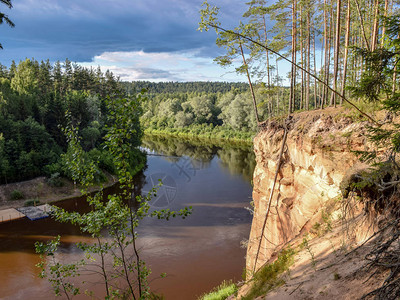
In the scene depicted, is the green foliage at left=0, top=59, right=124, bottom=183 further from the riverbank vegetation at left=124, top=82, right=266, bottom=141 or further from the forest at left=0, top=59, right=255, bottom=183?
the riverbank vegetation at left=124, top=82, right=266, bottom=141

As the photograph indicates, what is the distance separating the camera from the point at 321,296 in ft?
18.3

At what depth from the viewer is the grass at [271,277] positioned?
754 centimetres

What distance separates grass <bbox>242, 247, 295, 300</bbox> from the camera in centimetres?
754

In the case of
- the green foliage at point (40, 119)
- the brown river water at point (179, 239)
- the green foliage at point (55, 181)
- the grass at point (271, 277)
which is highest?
the green foliage at point (40, 119)

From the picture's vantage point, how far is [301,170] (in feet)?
36.0

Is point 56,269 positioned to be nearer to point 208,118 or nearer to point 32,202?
point 32,202

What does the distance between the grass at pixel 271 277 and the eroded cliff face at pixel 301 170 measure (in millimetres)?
1840

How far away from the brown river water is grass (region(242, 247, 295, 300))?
271cm

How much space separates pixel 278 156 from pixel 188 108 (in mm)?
68277

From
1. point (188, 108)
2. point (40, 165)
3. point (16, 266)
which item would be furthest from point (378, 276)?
point (188, 108)

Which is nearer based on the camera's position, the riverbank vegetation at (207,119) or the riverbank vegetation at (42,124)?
the riverbank vegetation at (42,124)

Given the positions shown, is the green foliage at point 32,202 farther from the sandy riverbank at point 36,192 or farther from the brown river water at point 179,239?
the brown river water at point 179,239

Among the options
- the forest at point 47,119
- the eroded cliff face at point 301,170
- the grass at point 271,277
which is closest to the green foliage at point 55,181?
the forest at point 47,119

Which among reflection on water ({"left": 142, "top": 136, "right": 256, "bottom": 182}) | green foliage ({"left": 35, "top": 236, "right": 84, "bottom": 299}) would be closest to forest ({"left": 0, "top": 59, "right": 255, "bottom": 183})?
reflection on water ({"left": 142, "top": 136, "right": 256, "bottom": 182})
